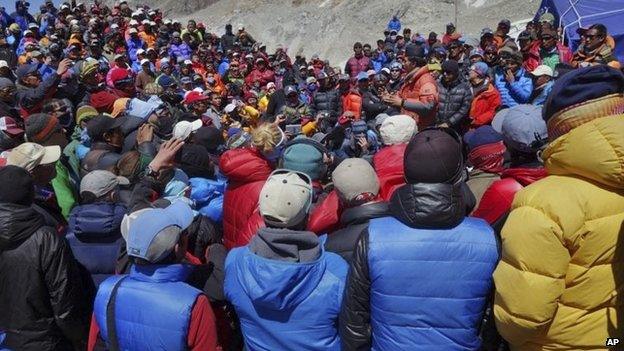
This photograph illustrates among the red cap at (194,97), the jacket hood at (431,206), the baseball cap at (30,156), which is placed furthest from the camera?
the red cap at (194,97)

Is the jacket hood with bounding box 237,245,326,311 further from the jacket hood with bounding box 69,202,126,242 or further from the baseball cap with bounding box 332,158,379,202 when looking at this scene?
the jacket hood with bounding box 69,202,126,242

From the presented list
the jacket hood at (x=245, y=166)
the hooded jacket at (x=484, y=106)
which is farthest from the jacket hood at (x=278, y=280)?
the hooded jacket at (x=484, y=106)

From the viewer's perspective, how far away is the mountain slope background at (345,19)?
960 inches

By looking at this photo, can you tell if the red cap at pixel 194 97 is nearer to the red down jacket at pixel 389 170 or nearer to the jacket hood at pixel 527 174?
the red down jacket at pixel 389 170

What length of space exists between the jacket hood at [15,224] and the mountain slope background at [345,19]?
22664 mm

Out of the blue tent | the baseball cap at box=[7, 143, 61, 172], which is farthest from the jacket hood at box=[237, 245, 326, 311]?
the blue tent

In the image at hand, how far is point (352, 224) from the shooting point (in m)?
2.81

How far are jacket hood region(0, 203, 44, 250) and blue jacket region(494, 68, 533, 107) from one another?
6.16 metres

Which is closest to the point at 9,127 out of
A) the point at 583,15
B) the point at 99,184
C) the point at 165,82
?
the point at 99,184

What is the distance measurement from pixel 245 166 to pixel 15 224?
1.54m

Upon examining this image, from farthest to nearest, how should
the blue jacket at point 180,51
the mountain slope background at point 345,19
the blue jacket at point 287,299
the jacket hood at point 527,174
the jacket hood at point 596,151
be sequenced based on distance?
1. the mountain slope background at point 345,19
2. the blue jacket at point 180,51
3. the jacket hood at point 527,174
4. the blue jacket at point 287,299
5. the jacket hood at point 596,151

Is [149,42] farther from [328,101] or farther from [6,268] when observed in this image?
[6,268]

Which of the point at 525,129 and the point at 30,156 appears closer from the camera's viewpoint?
the point at 525,129

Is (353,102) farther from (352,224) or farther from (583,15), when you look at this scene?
(583,15)
